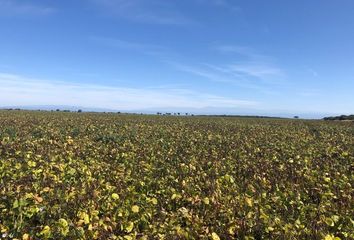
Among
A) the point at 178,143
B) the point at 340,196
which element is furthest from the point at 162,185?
the point at 178,143

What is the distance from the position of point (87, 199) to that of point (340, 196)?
21.7ft

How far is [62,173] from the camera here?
1138 cm

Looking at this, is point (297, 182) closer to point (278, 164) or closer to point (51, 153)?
point (278, 164)

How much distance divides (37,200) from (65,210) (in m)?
0.62

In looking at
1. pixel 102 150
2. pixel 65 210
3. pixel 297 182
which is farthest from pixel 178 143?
pixel 65 210

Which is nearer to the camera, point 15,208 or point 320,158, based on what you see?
point 15,208

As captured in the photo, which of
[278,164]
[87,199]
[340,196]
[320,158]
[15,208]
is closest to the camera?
[15,208]

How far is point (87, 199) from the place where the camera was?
28.5 feet

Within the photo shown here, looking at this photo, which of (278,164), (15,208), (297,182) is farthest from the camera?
(278,164)

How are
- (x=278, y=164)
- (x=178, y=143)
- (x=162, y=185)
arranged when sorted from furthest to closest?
1. (x=178, y=143)
2. (x=278, y=164)
3. (x=162, y=185)

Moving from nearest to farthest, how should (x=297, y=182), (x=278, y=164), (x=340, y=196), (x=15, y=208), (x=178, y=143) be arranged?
(x=15, y=208) < (x=340, y=196) < (x=297, y=182) < (x=278, y=164) < (x=178, y=143)

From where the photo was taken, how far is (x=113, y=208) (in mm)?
8328

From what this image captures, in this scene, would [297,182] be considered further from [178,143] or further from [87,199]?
[178,143]

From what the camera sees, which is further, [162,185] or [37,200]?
[162,185]
